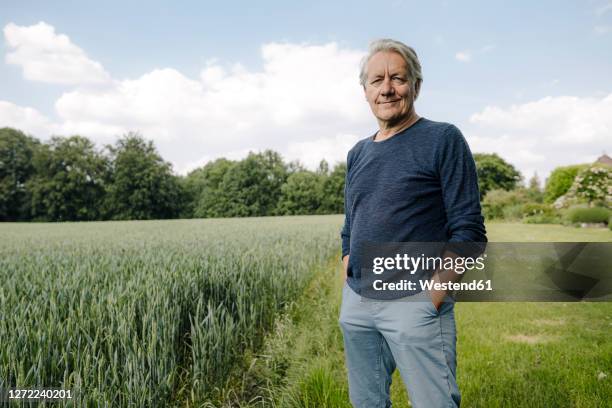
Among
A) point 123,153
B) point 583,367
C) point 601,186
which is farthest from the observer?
point 123,153

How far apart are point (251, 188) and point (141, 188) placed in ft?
45.0

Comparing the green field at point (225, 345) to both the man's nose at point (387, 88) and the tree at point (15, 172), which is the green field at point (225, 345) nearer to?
the man's nose at point (387, 88)

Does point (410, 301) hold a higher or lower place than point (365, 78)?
lower

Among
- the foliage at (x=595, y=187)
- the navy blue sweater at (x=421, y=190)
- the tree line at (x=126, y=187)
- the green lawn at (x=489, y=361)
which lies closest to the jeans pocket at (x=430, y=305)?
the navy blue sweater at (x=421, y=190)

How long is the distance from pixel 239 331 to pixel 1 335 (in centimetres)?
167

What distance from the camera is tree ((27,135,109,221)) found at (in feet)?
147

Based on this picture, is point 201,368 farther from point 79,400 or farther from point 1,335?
point 1,335

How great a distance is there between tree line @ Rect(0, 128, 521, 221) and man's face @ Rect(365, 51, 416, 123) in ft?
147

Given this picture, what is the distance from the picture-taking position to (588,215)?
1519 centimetres

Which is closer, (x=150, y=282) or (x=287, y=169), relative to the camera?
(x=150, y=282)

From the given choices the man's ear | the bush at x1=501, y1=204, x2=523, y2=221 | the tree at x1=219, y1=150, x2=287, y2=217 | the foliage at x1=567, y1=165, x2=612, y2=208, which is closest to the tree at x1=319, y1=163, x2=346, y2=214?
the tree at x1=219, y1=150, x2=287, y2=217

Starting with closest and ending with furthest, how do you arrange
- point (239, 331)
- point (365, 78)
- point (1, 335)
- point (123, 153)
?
point (365, 78), point (1, 335), point (239, 331), point (123, 153)

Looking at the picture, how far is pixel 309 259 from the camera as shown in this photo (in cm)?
664

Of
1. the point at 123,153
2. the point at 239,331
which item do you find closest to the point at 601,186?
the point at 239,331
